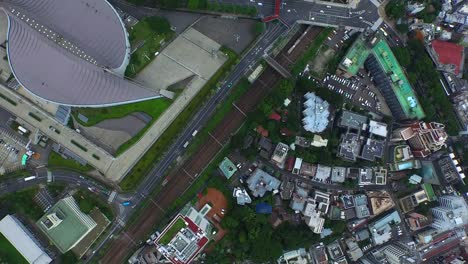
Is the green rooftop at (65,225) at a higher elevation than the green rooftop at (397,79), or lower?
lower

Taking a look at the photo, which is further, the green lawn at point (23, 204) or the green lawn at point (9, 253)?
the green lawn at point (9, 253)

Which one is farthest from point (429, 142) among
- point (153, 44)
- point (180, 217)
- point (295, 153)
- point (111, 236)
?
point (111, 236)

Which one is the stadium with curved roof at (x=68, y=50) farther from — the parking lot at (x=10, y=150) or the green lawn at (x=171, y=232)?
the green lawn at (x=171, y=232)

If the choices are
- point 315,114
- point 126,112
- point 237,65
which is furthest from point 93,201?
A: point 315,114

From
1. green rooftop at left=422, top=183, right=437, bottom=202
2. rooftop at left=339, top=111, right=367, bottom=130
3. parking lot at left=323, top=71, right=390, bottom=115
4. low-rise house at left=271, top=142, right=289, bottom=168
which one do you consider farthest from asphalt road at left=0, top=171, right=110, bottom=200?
green rooftop at left=422, top=183, right=437, bottom=202

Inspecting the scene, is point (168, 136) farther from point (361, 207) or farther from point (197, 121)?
point (361, 207)

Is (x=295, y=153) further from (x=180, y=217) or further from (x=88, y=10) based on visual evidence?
(x=88, y=10)

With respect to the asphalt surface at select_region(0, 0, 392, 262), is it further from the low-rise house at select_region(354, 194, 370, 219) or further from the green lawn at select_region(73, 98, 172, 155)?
the low-rise house at select_region(354, 194, 370, 219)

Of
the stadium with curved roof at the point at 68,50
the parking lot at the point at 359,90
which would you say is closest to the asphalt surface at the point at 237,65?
the stadium with curved roof at the point at 68,50
